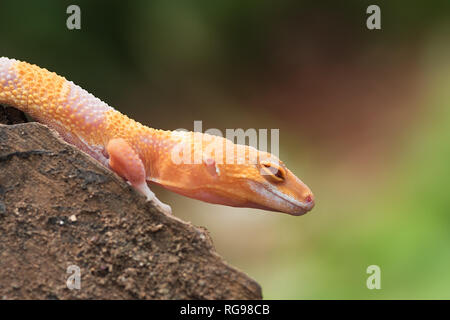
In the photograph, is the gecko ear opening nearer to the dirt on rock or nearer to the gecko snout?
the dirt on rock

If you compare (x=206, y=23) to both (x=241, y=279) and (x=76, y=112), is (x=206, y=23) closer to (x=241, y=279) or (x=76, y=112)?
(x=76, y=112)

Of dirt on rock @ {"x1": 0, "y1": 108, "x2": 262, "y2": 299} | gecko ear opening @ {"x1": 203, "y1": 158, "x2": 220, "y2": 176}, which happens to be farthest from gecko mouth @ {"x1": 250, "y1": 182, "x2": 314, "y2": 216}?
dirt on rock @ {"x1": 0, "y1": 108, "x2": 262, "y2": 299}

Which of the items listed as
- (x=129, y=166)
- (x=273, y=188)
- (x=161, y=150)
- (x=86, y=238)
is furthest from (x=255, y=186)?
(x=86, y=238)

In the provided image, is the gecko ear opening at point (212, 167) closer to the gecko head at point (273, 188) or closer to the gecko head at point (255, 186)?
the gecko head at point (255, 186)

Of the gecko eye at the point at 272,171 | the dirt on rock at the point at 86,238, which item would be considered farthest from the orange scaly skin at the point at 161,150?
the dirt on rock at the point at 86,238

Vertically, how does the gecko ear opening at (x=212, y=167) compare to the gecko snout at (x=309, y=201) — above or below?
above

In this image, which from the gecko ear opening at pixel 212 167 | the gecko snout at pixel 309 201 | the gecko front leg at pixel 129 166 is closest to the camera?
the gecko front leg at pixel 129 166

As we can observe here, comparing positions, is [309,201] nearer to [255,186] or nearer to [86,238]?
[255,186]

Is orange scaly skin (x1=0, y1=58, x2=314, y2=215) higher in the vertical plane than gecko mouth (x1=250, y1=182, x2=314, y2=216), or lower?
higher
